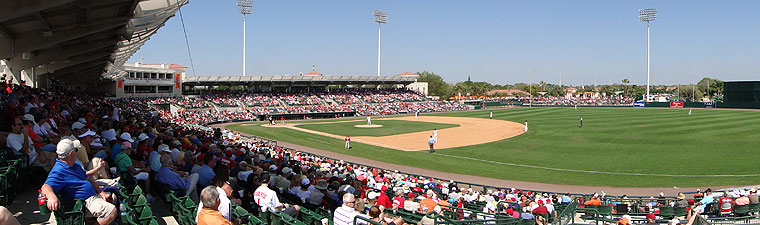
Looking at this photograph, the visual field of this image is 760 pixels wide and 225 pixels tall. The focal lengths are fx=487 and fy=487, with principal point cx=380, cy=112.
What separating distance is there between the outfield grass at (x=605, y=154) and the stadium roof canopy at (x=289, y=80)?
26819 mm

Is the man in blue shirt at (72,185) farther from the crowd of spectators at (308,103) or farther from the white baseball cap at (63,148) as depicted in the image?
the crowd of spectators at (308,103)

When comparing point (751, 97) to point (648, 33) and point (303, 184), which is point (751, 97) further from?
point (303, 184)

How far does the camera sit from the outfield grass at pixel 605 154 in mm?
21688

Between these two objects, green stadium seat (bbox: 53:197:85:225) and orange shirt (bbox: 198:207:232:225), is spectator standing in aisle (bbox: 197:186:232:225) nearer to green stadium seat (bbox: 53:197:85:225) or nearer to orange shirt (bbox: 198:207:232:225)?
orange shirt (bbox: 198:207:232:225)

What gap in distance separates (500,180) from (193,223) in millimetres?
17458

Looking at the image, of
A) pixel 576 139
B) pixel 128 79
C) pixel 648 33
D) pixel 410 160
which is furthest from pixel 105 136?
pixel 648 33

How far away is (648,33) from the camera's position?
87062 mm

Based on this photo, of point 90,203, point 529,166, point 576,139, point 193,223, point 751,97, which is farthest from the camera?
point 751,97

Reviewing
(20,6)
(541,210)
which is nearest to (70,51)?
(20,6)

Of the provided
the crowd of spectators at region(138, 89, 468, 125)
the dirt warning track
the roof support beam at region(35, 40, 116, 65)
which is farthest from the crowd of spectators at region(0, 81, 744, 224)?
the crowd of spectators at region(138, 89, 468, 125)

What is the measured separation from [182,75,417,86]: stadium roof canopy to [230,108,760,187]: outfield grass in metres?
26.8

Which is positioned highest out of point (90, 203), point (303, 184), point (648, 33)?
point (648, 33)

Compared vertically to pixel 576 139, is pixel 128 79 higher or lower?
higher

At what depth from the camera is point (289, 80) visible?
70.9 meters
